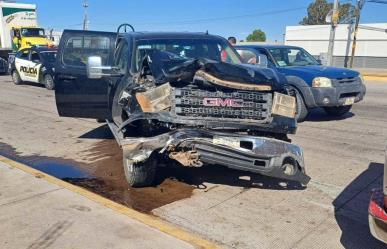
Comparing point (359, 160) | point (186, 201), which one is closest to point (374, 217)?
point (186, 201)

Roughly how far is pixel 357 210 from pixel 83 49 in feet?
16.4

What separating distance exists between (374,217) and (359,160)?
10.9ft

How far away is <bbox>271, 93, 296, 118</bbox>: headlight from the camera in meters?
4.59

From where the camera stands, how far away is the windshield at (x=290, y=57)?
385 inches

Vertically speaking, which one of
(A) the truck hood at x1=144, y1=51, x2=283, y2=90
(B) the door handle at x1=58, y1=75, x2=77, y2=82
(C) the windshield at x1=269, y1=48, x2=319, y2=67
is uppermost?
(C) the windshield at x1=269, y1=48, x2=319, y2=67

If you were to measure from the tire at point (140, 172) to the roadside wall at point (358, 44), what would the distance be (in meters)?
45.3

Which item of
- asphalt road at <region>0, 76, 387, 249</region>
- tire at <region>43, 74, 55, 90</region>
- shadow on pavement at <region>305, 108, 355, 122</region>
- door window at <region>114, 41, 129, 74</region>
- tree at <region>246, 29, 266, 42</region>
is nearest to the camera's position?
asphalt road at <region>0, 76, 387, 249</region>

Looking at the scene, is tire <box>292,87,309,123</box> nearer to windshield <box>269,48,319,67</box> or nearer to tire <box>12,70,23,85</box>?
windshield <box>269,48,319,67</box>

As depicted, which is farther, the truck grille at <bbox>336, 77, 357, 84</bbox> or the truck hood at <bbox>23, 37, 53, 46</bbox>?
the truck hood at <bbox>23, 37, 53, 46</bbox>

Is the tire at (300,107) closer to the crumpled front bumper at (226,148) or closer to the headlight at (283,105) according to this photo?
the headlight at (283,105)

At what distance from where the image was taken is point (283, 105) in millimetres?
4625

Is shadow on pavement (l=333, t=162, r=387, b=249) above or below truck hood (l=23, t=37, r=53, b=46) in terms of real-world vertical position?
below

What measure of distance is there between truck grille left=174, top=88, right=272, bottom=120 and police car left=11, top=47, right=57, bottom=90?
12101mm

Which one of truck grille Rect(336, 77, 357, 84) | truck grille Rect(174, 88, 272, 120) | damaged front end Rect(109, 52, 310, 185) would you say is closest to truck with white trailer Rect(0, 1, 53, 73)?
truck grille Rect(336, 77, 357, 84)
